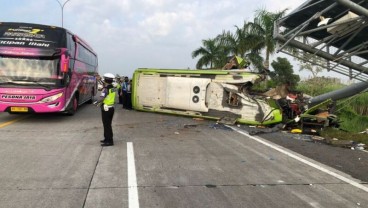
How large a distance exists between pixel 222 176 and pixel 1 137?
6.22 meters

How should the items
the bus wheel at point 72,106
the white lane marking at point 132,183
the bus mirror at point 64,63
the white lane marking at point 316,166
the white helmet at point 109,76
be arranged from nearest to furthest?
the white lane marking at point 132,183, the white lane marking at point 316,166, the white helmet at point 109,76, the bus mirror at point 64,63, the bus wheel at point 72,106

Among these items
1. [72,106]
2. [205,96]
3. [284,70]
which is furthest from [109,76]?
[284,70]

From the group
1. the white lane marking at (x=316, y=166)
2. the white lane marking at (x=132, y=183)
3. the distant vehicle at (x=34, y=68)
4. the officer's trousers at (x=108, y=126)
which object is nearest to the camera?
the white lane marking at (x=132, y=183)

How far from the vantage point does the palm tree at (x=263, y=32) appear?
1240 inches

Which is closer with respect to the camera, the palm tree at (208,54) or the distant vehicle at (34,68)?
the distant vehicle at (34,68)

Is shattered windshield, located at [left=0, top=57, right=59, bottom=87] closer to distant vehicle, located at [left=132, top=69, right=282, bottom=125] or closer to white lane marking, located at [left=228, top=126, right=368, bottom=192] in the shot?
distant vehicle, located at [left=132, top=69, right=282, bottom=125]

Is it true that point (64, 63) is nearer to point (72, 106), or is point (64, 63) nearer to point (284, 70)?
point (72, 106)

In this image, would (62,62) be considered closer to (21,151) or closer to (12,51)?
(12,51)

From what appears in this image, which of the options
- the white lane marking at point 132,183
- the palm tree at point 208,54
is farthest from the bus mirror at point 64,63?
the palm tree at point 208,54

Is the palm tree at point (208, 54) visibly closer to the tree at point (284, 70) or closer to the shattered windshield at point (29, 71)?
the tree at point (284, 70)

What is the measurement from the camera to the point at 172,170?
7.16m

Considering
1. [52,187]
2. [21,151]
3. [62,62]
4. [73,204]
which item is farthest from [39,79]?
[73,204]

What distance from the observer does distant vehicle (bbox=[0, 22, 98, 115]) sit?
1248cm

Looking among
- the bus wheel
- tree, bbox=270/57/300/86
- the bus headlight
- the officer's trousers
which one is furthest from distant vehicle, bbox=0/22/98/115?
tree, bbox=270/57/300/86
